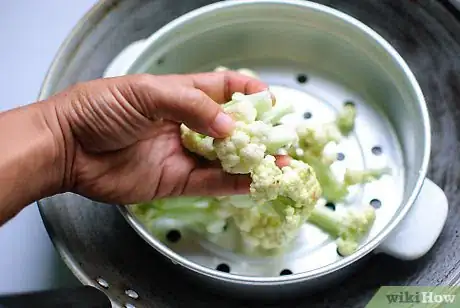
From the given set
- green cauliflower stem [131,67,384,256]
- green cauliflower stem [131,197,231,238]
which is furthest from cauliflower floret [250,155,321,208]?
green cauliflower stem [131,197,231,238]

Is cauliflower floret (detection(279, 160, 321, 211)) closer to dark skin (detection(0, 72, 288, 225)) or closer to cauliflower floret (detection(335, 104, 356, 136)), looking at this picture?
dark skin (detection(0, 72, 288, 225))

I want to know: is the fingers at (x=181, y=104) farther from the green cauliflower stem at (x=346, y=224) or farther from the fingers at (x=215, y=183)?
the green cauliflower stem at (x=346, y=224)

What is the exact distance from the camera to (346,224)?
88 cm

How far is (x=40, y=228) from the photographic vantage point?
0.96 meters

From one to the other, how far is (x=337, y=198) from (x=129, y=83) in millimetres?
339

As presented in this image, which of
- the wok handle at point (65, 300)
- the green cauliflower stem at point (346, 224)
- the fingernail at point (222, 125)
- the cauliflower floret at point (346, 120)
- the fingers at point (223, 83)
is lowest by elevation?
the wok handle at point (65, 300)

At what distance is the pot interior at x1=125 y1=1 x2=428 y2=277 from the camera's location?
90 cm

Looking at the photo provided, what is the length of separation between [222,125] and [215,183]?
0.35 feet

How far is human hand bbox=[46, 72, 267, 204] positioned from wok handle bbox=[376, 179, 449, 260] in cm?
20

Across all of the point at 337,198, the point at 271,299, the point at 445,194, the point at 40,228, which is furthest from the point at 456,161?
the point at 40,228

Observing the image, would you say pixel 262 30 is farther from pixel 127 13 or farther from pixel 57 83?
pixel 57 83

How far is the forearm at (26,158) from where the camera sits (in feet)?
2.43

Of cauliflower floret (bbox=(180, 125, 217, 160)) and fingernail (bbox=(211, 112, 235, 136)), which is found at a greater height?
fingernail (bbox=(211, 112, 235, 136))

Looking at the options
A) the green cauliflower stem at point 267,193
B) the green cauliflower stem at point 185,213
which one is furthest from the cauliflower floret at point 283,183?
the green cauliflower stem at point 185,213
